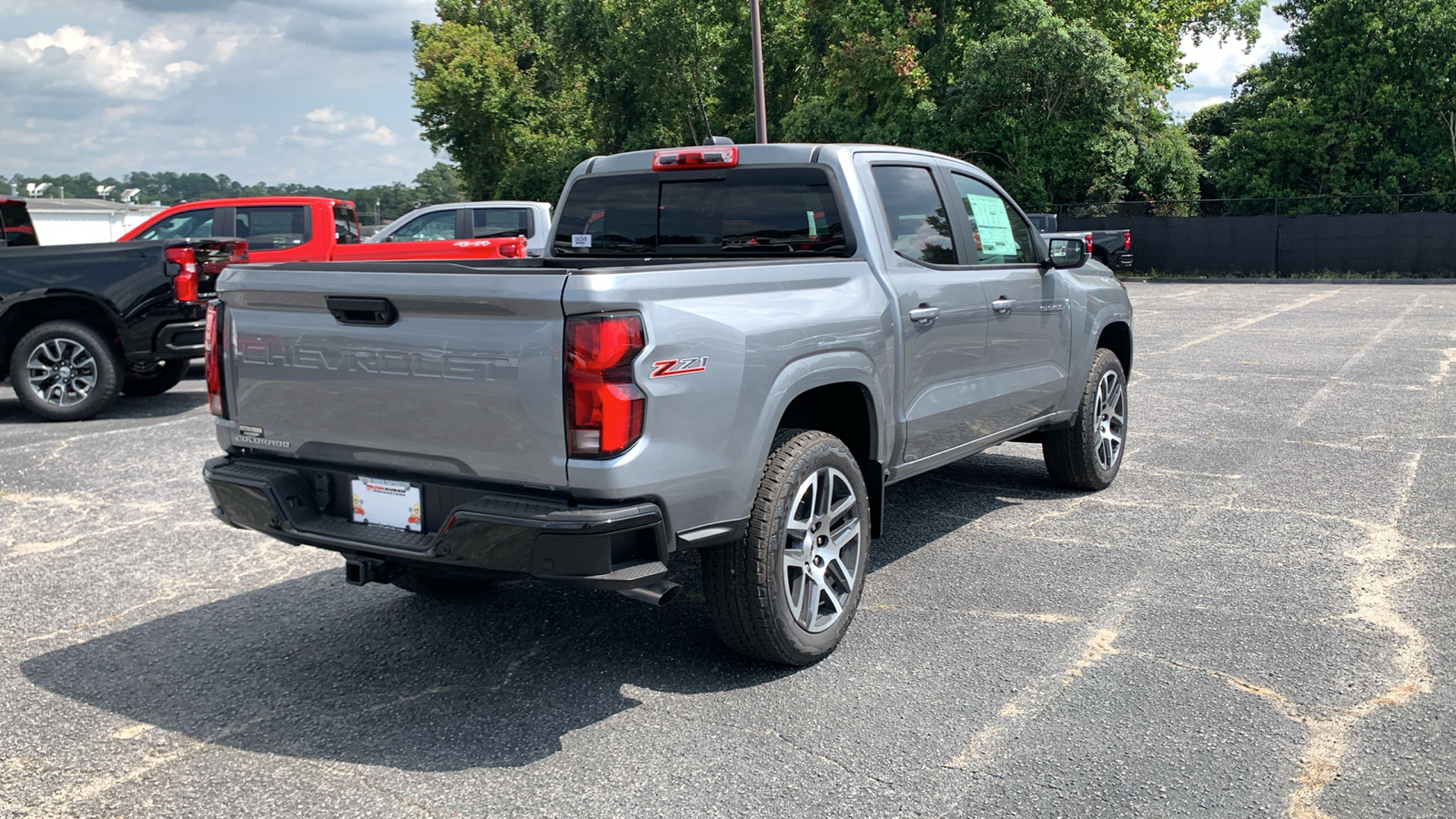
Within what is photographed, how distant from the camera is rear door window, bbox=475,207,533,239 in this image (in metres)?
15.6

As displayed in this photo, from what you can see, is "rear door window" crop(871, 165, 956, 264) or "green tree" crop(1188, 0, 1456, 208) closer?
"rear door window" crop(871, 165, 956, 264)

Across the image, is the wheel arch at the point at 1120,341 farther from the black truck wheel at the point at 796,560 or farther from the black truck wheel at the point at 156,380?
the black truck wheel at the point at 156,380

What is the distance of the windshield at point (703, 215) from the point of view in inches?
192

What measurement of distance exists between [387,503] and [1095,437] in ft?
14.2

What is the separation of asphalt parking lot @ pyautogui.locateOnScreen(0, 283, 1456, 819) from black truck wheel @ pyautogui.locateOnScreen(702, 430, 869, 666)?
0.18 metres

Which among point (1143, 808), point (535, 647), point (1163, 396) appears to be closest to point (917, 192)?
point (535, 647)

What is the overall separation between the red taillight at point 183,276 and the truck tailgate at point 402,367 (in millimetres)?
6215

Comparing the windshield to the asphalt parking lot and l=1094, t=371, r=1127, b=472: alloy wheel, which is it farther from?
l=1094, t=371, r=1127, b=472: alloy wheel

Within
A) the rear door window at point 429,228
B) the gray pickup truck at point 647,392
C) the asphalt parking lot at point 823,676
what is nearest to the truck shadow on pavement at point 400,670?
the asphalt parking lot at point 823,676

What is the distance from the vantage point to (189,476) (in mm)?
7477

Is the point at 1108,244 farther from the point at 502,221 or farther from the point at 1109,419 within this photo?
Result: the point at 1109,419

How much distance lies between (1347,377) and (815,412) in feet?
28.8

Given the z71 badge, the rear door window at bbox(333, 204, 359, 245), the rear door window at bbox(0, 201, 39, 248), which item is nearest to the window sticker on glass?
the z71 badge

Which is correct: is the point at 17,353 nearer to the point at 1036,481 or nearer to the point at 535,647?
the point at 535,647
